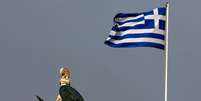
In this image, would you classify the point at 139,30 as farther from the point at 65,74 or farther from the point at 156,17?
the point at 65,74

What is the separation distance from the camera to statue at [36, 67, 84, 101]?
125 ft

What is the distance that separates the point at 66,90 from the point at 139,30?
12.9m

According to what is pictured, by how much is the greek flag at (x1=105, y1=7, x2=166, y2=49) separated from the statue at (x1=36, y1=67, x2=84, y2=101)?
11282 millimetres

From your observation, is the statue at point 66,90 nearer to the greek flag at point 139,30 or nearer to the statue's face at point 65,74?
the statue's face at point 65,74

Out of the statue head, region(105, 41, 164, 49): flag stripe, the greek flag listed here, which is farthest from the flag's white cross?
the statue head

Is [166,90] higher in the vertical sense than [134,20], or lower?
lower

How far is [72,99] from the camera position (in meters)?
37.9

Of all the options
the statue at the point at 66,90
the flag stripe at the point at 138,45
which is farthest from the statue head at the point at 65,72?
the flag stripe at the point at 138,45

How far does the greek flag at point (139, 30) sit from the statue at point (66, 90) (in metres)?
11.3

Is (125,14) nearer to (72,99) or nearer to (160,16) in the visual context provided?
(160,16)

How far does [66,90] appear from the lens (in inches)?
1500

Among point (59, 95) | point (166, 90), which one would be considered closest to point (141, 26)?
point (166, 90)

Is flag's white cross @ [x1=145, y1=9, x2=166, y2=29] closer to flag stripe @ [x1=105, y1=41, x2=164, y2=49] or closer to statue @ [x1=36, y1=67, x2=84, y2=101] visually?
flag stripe @ [x1=105, y1=41, x2=164, y2=49]

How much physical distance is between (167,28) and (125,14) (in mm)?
3445
